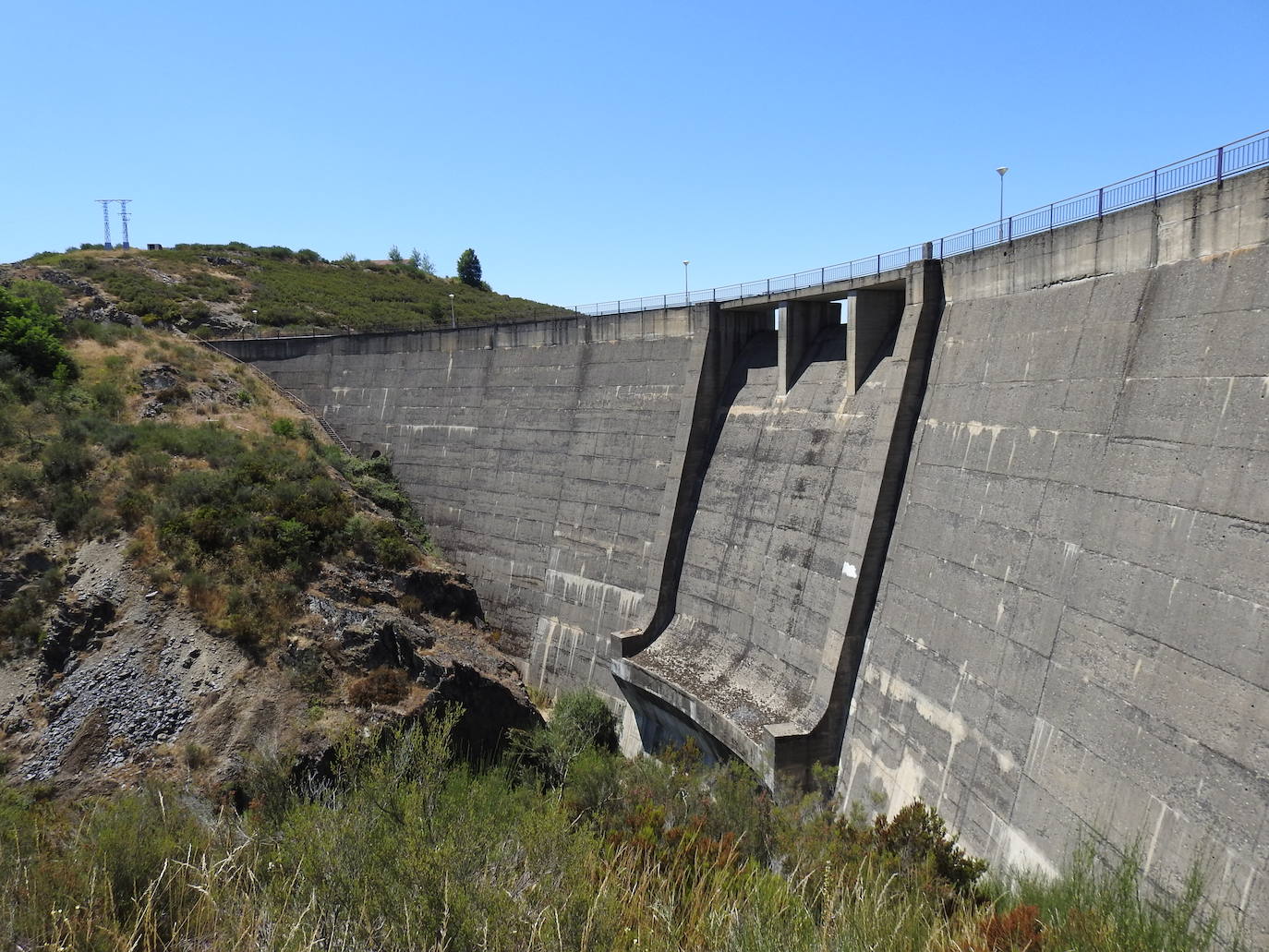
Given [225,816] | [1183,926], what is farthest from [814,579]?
[225,816]

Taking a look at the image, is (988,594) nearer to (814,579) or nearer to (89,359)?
(814,579)

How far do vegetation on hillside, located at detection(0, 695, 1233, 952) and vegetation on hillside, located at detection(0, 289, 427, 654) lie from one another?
10.4 m

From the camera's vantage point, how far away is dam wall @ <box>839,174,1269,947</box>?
35.4ft

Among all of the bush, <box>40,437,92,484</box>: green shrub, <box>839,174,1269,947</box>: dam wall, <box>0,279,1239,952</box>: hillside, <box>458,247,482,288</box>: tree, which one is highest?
<box>458,247,482,288</box>: tree

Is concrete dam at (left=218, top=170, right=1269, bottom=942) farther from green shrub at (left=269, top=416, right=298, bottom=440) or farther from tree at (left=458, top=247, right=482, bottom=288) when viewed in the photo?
tree at (left=458, top=247, right=482, bottom=288)

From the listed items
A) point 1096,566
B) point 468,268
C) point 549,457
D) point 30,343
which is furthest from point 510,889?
point 468,268

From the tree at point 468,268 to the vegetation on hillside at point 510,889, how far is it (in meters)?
79.3

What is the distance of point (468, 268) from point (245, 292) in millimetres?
27779

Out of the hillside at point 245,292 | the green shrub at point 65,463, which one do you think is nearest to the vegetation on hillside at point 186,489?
the green shrub at point 65,463

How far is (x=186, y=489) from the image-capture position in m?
26.9

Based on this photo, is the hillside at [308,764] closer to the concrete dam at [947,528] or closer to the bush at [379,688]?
the bush at [379,688]

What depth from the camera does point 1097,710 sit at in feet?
40.9

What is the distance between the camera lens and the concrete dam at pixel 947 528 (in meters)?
11.4

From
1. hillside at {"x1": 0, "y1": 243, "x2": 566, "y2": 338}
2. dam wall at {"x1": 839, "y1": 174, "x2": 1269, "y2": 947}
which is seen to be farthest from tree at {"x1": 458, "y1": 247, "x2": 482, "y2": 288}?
dam wall at {"x1": 839, "y1": 174, "x2": 1269, "y2": 947}
